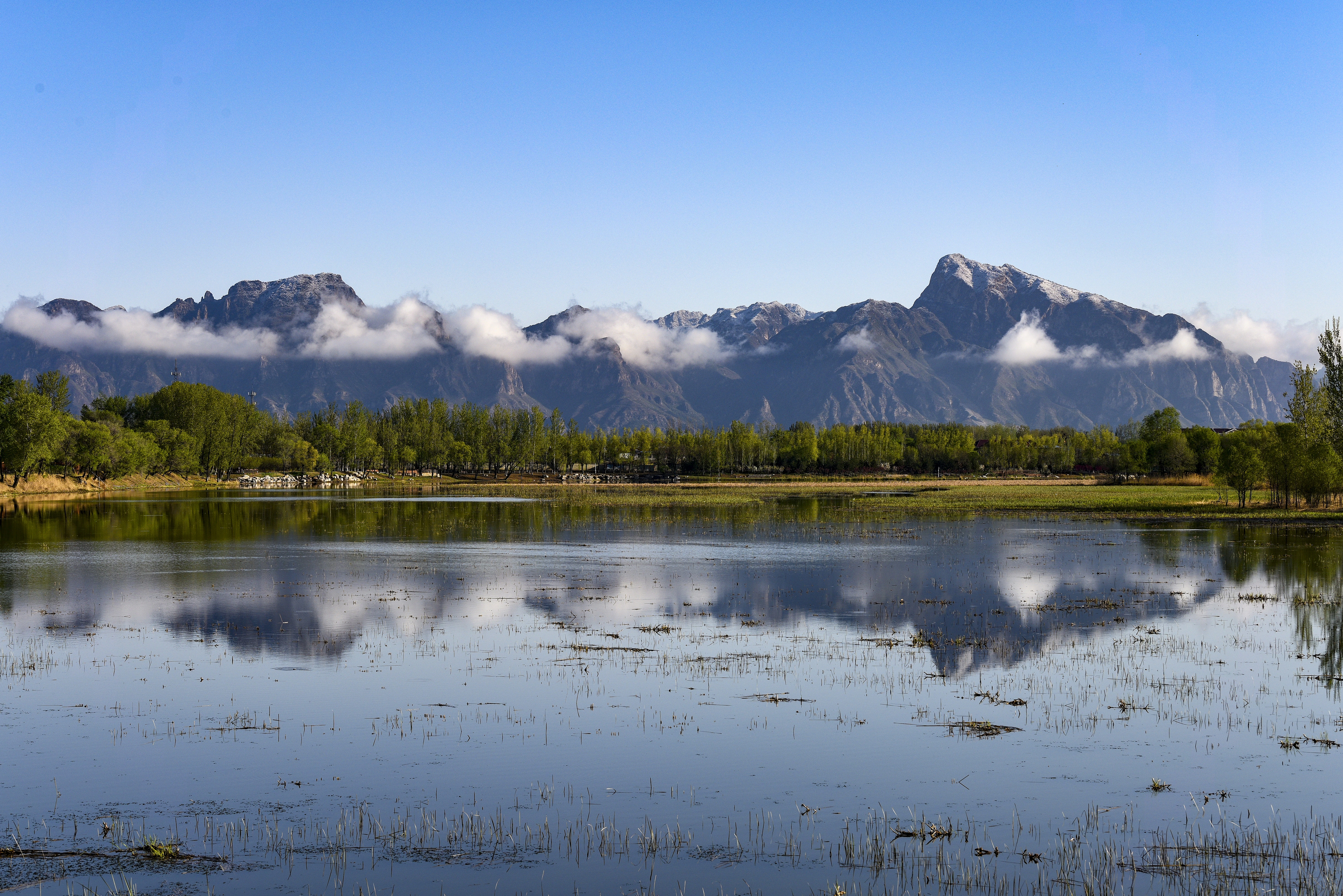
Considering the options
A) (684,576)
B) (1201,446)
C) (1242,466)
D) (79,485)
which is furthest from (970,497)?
(79,485)

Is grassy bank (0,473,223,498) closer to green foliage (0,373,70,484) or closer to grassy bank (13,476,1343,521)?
grassy bank (13,476,1343,521)

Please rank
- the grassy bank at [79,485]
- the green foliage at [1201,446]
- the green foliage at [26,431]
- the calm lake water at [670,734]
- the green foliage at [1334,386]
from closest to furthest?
1. the calm lake water at [670,734]
2. the green foliage at [1334,386]
3. the green foliage at [26,431]
4. the grassy bank at [79,485]
5. the green foliage at [1201,446]

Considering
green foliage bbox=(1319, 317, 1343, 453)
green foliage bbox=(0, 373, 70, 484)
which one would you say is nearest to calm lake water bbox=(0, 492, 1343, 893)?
green foliage bbox=(1319, 317, 1343, 453)

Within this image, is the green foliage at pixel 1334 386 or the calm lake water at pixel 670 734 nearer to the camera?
the calm lake water at pixel 670 734

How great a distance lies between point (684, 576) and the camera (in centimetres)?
4428

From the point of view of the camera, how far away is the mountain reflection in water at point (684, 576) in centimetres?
3075

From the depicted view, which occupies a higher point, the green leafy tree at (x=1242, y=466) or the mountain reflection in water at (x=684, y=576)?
the green leafy tree at (x=1242, y=466)

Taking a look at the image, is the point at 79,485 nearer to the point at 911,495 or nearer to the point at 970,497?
the point at 911,495

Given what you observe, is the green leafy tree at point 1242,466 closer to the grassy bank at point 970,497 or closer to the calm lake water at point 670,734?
the grassy bank at point 970,497

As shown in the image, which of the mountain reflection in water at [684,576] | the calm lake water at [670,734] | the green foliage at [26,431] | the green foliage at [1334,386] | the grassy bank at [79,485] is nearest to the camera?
the calm lake water at [670,734]

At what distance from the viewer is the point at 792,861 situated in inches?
506

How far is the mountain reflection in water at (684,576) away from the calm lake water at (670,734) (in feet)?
1.07

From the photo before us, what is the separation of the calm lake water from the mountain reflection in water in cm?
33

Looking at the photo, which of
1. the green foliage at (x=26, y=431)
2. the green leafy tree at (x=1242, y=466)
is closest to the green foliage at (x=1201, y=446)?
the green leafy tree at (x=1242, y=466)
